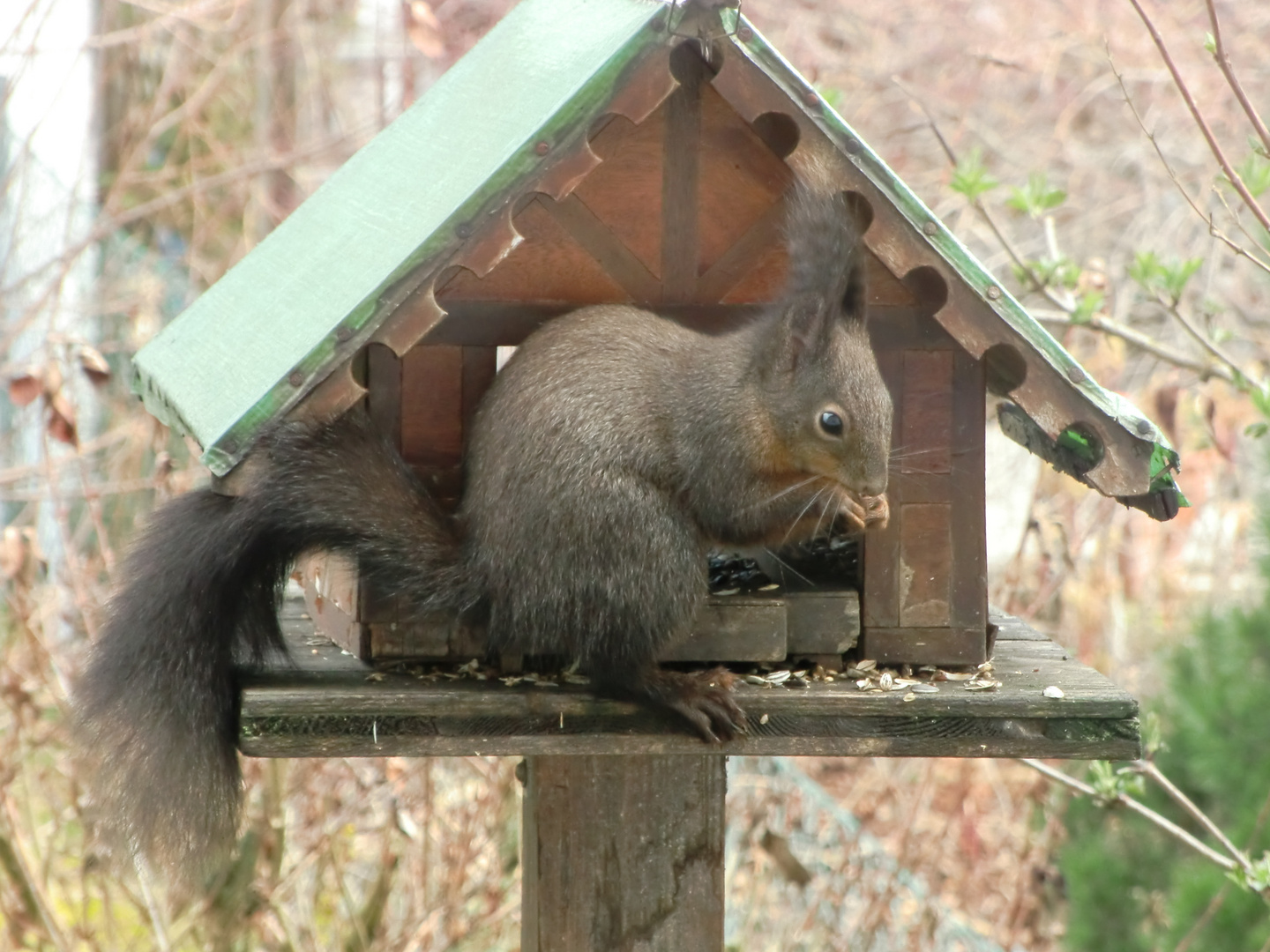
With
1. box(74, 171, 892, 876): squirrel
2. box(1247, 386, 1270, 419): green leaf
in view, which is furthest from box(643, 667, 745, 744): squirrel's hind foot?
box(1247, 386, 1270, 419): green leaf

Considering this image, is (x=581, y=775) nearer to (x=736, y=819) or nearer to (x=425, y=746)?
(x=425, y=746)

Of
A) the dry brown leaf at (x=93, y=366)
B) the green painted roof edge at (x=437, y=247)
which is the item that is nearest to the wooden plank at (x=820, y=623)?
the green painted roof edge at (x=437, y=247)

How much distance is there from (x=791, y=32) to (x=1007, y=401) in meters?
4.37

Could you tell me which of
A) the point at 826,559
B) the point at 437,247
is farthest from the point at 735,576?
the point at 437,247

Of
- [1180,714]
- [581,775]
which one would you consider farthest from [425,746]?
[1180,714]

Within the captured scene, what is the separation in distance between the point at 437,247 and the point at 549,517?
36 cm

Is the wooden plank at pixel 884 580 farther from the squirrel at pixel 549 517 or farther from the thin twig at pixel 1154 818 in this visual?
the thin twig at pixel 1154 818

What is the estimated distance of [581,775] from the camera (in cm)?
237

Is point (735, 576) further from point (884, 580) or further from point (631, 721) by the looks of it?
point (631, 721)

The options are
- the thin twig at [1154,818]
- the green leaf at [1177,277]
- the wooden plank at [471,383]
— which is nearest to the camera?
the wooden plank at [471,383]

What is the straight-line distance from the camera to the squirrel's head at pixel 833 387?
2039 mm

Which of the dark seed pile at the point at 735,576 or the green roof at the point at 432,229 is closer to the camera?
the green roof at the point at 432,229

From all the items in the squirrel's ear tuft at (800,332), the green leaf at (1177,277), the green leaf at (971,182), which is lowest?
the squirrel's ear tuft at (800,332)

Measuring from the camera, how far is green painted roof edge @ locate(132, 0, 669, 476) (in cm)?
191
